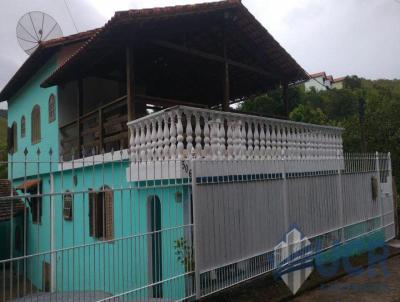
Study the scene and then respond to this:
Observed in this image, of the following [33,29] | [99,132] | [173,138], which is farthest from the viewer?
[33,29]

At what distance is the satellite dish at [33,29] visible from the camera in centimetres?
1162

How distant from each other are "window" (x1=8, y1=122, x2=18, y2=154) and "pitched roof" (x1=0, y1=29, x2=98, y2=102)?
54.1 inches

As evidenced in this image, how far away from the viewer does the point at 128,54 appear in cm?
686

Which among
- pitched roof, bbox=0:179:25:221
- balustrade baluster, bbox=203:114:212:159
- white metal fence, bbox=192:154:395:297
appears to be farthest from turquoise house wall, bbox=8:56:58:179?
white metal fence, bbox=192:154:395:297

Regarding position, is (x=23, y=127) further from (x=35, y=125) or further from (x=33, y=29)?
(x=33, y=29)

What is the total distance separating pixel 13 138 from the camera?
50.1 ft

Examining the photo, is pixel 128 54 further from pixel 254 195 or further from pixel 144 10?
pixel 254 195

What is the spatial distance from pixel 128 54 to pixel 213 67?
11.9 feet

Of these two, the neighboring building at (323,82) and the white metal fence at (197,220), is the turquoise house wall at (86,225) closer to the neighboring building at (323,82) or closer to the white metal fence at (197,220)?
the white metal fence at (197,220)

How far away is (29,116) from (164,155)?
9.85 metres

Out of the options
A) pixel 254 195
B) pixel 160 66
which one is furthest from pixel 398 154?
pixel 254 195

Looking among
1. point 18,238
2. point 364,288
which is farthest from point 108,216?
point 18,238

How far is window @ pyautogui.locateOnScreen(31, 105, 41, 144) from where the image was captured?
39.8 feet

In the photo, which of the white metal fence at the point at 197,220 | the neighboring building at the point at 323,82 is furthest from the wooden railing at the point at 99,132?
the neighboring building at the point at 323,82
